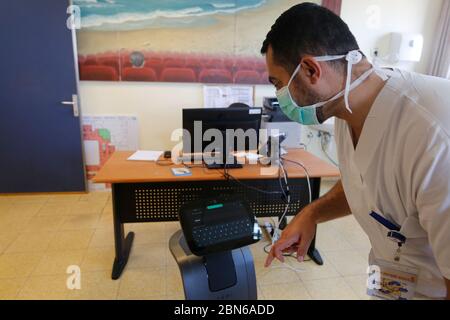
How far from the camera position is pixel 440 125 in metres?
0.62

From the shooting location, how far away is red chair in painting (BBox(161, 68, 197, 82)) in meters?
3.31

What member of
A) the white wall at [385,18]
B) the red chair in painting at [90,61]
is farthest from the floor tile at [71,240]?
the white wall at [385,18]

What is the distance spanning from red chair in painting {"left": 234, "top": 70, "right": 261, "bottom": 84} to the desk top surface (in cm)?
144

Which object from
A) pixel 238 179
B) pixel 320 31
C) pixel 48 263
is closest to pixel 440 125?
pixel 320 31

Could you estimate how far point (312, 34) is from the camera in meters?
0.82

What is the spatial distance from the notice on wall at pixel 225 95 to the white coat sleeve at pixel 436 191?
2.93 metres

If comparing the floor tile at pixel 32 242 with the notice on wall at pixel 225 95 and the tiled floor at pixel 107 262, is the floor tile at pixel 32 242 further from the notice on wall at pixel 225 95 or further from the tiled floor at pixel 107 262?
the notice on wall at pixel 225 95

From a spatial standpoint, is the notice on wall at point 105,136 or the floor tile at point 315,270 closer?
the floor tile at point 315,270

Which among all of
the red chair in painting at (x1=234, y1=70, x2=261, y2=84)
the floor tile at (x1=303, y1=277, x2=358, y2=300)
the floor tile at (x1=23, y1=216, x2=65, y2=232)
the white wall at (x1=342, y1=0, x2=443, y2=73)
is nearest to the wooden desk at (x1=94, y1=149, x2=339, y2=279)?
the floor tile at (x1=303, y1=277, x2=358, y2=300)

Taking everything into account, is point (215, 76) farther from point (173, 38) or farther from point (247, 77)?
point (173, 38)

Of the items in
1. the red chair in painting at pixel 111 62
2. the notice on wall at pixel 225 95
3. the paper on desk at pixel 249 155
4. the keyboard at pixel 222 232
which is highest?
the red chair in painting at pixel 111 62

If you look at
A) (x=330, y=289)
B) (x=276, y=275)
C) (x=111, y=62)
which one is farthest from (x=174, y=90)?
(x=330, y=289)

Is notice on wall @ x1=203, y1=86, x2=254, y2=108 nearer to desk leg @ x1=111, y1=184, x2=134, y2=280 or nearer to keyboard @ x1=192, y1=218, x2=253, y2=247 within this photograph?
desk leg @ x1=111, y1=184, x2=134, y2=280

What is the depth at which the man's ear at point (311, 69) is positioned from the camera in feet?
2.67
